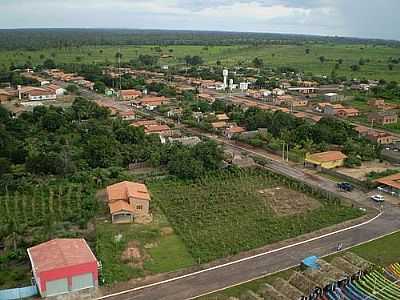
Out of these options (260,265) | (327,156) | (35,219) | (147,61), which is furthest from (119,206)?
(147,61)

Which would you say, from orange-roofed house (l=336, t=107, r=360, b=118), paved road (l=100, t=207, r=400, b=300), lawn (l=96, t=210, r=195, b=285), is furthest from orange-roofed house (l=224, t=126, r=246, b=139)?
paved road (l=100, t=207, r=400, b=300)

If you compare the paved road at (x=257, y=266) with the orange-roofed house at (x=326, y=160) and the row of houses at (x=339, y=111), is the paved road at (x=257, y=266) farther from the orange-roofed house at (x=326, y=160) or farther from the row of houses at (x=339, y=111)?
the row of houses at (x=339, y=111)

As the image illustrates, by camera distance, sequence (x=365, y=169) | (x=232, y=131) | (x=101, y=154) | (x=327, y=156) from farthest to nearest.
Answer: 1. (x=232, y=131)
2. (x=327, y=156)
3. (x=365, y=169)
4. (x=101, y=154)

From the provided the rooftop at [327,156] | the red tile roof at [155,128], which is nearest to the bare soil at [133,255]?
the rooftop at [327,156]

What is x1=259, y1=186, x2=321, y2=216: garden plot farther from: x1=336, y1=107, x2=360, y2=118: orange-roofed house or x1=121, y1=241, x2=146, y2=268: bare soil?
x1=336, y1=107, x2=360, y2=118: orange-roofed house

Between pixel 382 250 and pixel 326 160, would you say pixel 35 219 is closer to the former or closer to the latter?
pixel 382 250

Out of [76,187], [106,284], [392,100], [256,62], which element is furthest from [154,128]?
[256,62]

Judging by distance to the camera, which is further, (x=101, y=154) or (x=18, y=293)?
(x=101, y=154)
